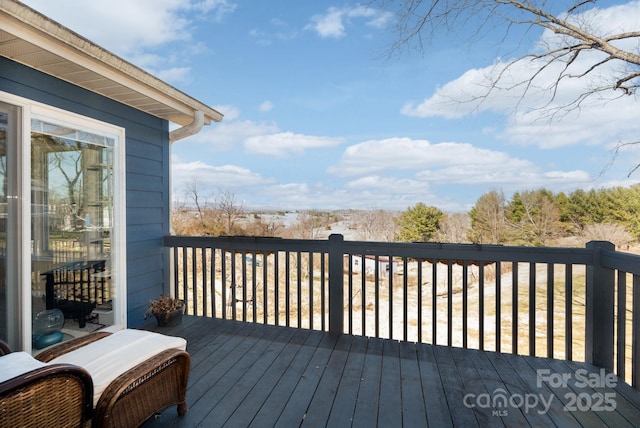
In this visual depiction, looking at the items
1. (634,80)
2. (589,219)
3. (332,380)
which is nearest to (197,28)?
(332,380)

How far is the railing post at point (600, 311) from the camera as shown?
8.36 feet

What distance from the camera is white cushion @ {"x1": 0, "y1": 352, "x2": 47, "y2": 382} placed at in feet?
4.53

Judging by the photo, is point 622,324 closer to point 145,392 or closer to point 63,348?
point 145,392


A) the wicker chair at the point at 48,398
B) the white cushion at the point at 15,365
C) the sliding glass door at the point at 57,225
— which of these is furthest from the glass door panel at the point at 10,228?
the wicker chair at the point at 48,398

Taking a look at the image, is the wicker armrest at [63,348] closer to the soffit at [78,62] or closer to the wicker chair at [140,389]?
the wicker chair at [140,389]

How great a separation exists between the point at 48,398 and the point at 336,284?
2360mm

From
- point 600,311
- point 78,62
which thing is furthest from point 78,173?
point 600,311

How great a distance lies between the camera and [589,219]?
6.74 metres

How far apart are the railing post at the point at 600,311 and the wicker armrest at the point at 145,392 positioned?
122 inches

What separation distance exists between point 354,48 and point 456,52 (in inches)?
106

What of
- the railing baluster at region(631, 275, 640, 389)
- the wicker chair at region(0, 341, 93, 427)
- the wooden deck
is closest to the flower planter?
the wooden deck

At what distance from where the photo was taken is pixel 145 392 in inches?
67.7

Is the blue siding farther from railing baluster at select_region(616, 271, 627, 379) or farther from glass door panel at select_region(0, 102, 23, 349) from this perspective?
railing baluster at select_region(616, 271, 627, 379)

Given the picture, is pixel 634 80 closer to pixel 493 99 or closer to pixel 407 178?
pixel 493 99
